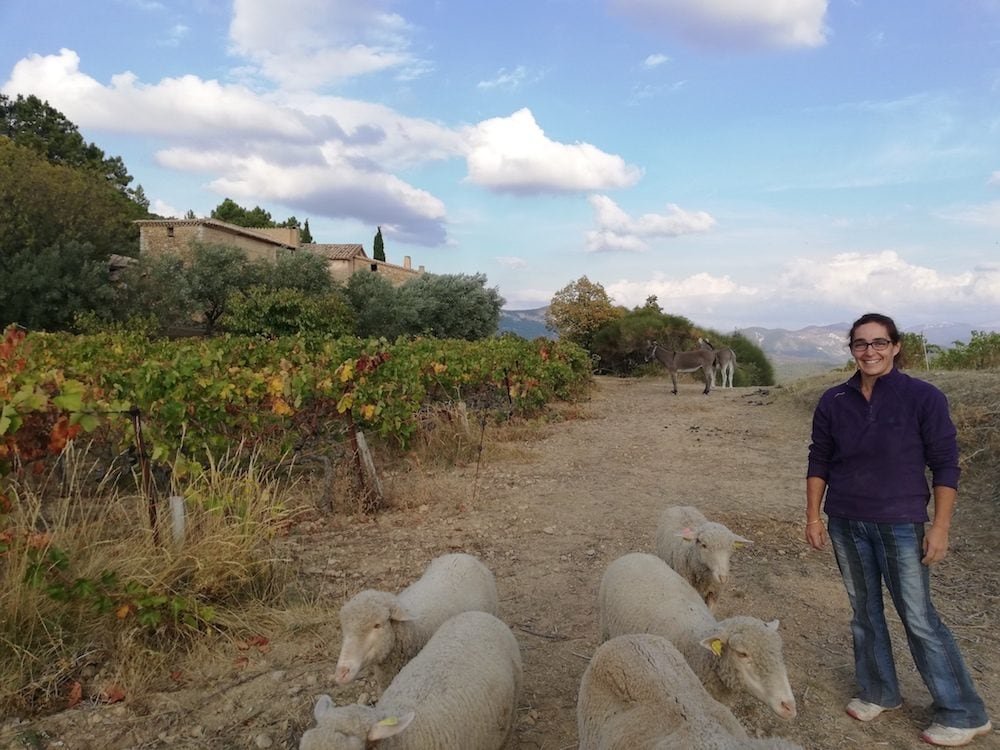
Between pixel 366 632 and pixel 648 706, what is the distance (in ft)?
4.89

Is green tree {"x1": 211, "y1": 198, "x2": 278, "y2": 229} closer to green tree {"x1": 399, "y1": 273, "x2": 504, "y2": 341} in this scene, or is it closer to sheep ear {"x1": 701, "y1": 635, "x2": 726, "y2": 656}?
green tree {"x1": 399, "y1": 273, "x2": 504, "y2": 341}

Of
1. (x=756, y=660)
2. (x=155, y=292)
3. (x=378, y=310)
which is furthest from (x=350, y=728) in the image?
(x=155, y=292)

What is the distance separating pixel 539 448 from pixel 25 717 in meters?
7.94

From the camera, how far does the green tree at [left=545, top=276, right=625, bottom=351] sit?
31.2 metres

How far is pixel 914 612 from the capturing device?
124 inches

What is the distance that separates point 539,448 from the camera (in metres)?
10.5

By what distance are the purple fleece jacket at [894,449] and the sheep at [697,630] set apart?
81cm

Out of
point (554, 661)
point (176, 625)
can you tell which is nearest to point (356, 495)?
point (176, 625)

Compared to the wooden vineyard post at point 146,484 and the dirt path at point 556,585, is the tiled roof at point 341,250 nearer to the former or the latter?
the dirt path at point 556,585

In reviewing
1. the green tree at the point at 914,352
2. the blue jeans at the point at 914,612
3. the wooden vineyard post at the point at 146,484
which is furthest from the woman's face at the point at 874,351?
the green tree at the point at 914,352

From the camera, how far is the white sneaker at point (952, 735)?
311 cm

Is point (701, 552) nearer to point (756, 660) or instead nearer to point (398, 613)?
point (756, 660)

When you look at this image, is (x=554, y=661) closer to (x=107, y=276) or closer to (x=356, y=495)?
A: (x=356, y=495)

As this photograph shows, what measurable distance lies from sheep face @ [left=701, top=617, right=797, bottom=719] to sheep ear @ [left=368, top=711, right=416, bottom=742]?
1470 mm
